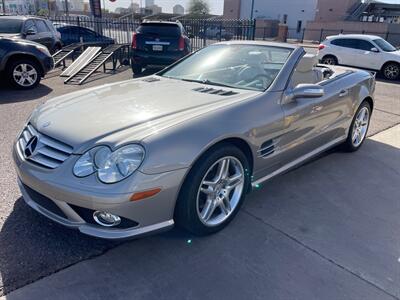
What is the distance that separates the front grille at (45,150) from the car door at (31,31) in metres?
8.27

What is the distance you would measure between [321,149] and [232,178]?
1620mm

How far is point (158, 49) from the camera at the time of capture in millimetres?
9602

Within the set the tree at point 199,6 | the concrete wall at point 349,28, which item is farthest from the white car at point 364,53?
the tree at point 199,6

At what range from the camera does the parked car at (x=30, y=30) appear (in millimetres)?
9219

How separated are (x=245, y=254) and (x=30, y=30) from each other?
31.8 ft

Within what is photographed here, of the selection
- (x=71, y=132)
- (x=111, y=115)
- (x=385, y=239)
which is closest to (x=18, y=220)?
(x=71, y=132)

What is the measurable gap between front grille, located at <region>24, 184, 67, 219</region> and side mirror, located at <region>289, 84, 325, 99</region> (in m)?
2.18

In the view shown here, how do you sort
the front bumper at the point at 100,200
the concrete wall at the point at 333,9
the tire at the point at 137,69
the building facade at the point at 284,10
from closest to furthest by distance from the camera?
the front bumper at the point at 100,200 → the tire at the point at 137,69 → the concrete wall at the point at 333,9 → the building facade at the point at 284,10

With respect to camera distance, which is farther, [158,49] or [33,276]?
[158,49]

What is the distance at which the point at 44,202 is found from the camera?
7.96 feet

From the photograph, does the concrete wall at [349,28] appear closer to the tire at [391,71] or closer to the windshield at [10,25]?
the tire at [391,71]

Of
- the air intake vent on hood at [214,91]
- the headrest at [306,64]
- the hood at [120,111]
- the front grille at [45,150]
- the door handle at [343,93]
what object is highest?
the headrest at [306,64]

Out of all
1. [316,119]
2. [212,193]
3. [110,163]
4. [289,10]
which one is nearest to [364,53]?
[316,119]

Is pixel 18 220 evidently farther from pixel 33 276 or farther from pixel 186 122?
pixel 186 122
